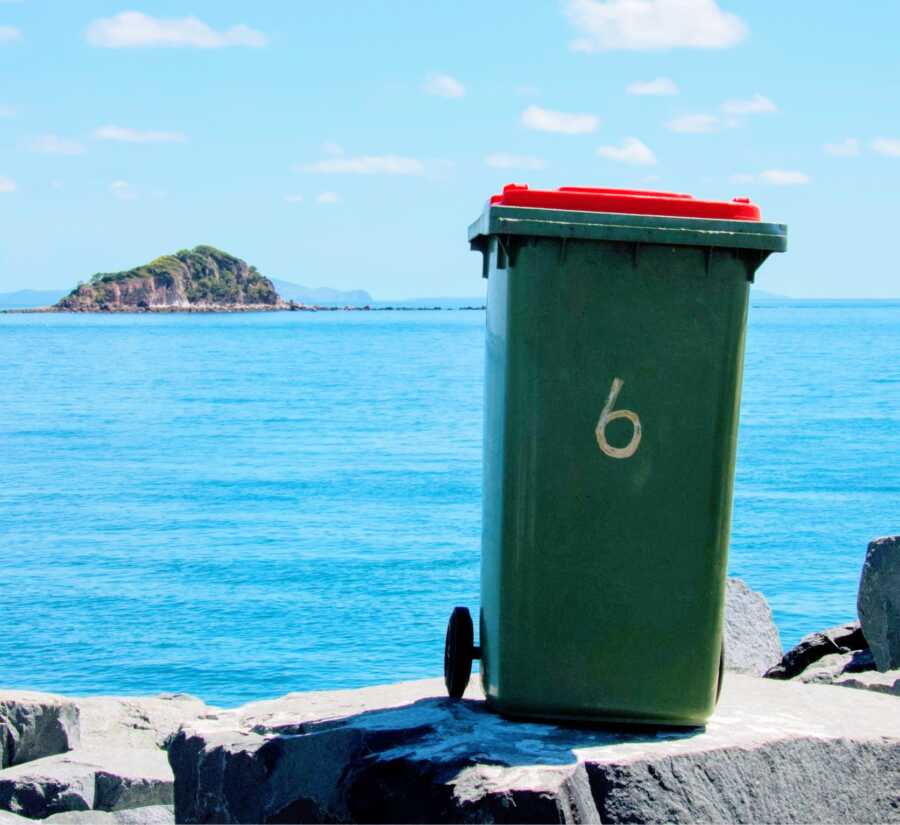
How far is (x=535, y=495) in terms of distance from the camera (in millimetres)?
3947

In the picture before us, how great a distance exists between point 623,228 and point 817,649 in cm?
444

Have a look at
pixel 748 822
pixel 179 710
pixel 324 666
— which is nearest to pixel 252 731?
pixel 748 822

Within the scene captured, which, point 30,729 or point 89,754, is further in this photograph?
point 30,729

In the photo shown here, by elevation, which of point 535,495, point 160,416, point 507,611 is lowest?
Answer: point 160,416

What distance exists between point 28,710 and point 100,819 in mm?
1174

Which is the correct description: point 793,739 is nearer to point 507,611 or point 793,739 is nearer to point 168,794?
point 507,611

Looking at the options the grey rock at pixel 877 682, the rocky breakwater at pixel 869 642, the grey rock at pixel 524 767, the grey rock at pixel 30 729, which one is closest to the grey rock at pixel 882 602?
the rocky breakwater at pixel 869 642

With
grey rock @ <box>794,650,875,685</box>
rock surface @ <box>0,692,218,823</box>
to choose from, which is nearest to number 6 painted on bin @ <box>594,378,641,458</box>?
rock surface @ <box>0,692,218,823</box>

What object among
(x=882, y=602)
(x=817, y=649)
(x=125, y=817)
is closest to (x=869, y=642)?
(x=882, y=602)

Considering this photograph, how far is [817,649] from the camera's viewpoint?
7578 millimetres

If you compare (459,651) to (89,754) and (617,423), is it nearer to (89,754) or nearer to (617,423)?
(617,423)

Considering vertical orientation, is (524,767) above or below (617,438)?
below

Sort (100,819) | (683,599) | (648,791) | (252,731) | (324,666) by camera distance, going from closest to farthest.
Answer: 1. (648,791)
2. (683,599)
3. (252,731)
4. (100,819)
5. (324,666)

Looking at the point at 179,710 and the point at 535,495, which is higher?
the point at 535,495
